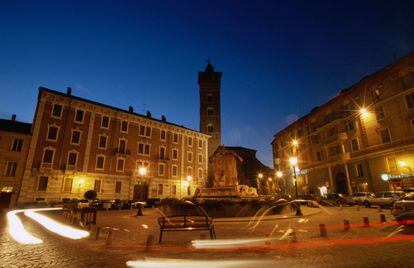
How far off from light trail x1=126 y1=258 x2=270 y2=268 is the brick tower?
152 feet

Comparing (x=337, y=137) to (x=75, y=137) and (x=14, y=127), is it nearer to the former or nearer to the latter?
(x=75, y=137)

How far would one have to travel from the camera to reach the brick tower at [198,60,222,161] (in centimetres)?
5316

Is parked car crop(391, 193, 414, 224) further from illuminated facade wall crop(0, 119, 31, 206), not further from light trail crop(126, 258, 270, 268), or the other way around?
illuminated facade wall crop(0, 119, 31, 206)

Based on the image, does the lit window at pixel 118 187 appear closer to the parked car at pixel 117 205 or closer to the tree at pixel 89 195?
the tree at pixel 89 195

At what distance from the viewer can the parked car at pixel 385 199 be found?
A: 20.5m

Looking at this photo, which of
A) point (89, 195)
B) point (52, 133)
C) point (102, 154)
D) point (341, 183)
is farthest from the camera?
point (341, 183)

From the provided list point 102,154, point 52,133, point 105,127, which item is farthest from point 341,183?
point 52,133

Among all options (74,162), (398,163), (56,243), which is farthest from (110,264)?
(398,163)

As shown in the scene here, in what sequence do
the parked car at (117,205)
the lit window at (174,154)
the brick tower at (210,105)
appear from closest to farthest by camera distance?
the parked car at (117,205) < the lit window at (174,154) < the brick tower at (210,105)

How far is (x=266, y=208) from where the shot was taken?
15656 mm

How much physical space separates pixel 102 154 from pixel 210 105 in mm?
29984

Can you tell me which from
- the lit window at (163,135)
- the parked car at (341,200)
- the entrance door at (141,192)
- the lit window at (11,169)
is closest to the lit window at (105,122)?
the lit window at (163,135)

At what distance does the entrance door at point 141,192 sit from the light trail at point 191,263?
1296 inches

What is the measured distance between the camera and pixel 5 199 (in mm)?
Result: 26203
